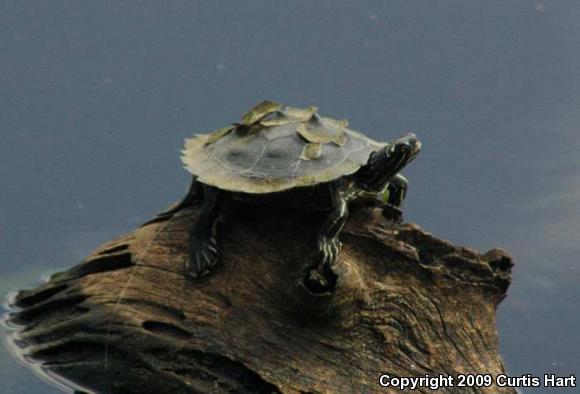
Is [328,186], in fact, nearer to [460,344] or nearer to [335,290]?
[335,290]

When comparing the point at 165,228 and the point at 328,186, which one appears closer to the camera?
the point at 328,186

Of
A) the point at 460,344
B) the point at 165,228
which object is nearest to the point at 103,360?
the point at 165,228

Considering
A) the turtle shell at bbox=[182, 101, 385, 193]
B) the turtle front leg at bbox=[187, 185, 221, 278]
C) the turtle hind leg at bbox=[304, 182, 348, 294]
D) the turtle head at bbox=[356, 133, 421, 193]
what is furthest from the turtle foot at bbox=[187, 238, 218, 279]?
the turtle head at bbox=[356, 133, 421, 193]

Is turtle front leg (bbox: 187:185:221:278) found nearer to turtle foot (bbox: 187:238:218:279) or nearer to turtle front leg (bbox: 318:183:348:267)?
turtle foot (bbox: 187:238:218:279)

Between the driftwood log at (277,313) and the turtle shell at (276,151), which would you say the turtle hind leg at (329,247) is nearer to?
the driftwood log at (277,313)

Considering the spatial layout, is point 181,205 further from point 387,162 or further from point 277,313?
point 387,162

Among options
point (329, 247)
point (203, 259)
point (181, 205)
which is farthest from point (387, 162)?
point (181, 205)

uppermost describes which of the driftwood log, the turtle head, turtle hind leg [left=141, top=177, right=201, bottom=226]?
the turtle head
